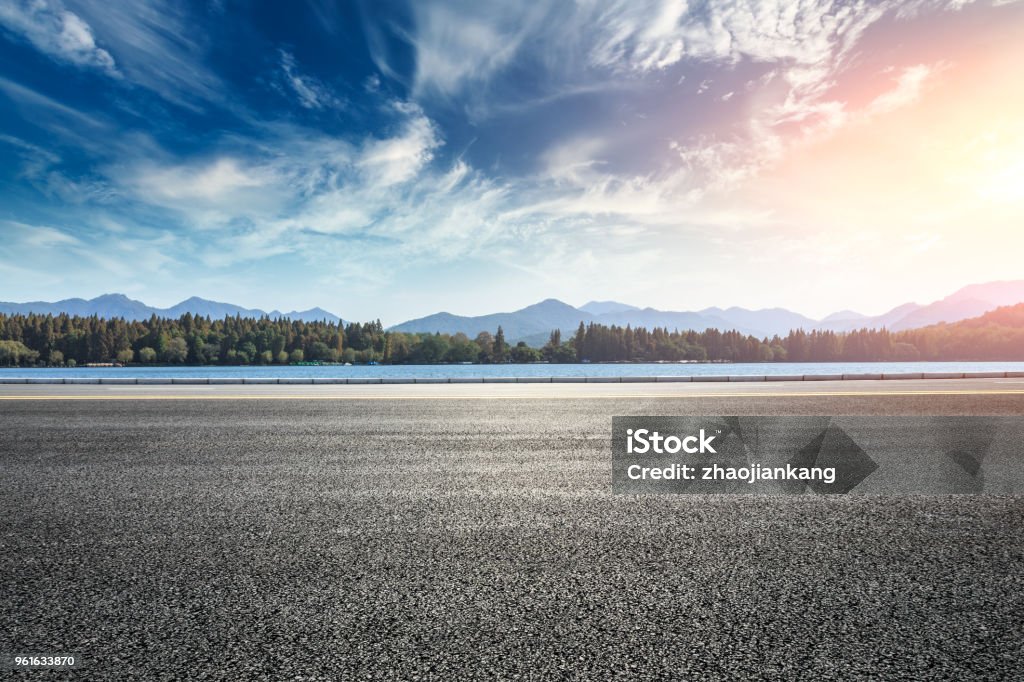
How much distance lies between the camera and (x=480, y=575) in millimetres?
3199

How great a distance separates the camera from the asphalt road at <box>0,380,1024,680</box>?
7.70 ft

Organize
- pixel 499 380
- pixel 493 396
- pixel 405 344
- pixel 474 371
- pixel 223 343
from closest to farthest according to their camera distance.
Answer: pixel 493 396, pixel 499 380, pixel 474 371, pixel 223 343, pixel 405 344

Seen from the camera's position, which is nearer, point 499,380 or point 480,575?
point 480,575

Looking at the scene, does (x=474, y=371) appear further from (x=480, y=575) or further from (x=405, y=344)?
(x=480, y=575)

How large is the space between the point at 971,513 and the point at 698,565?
2.78m

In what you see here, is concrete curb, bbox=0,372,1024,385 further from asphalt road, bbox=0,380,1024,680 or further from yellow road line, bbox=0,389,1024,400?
asphalt road, bbox=0,380,1024,680

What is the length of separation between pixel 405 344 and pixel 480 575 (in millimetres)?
163222

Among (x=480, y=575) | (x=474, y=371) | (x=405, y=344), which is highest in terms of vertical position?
(x=405, y=344)

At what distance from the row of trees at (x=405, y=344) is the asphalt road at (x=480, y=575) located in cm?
A: 15578

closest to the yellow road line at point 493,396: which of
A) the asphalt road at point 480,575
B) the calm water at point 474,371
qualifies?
the asphalt road at point 480,575

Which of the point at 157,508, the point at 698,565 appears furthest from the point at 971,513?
the point at 157,508

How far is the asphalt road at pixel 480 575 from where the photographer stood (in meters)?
2.35

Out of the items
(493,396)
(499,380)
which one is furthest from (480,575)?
(499,380)

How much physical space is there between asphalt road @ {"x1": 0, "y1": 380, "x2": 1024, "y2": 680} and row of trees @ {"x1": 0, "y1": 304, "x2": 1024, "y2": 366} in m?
156
